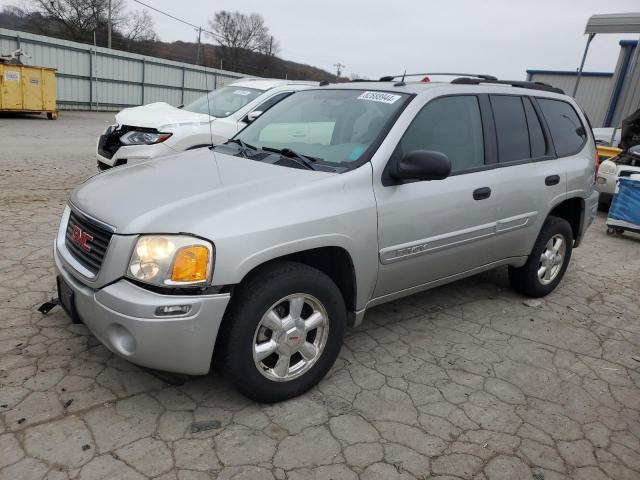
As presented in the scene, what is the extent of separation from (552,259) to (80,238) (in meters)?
3.78

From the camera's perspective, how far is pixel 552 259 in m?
4.50

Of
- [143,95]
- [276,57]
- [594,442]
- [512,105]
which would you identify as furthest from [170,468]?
[276,57]

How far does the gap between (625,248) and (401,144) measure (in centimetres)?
524

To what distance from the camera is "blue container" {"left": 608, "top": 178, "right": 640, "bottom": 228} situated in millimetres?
7066

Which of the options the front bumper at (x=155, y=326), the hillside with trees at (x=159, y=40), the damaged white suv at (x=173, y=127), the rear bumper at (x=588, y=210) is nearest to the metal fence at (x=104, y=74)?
the hillside with trees at (x=159, y=40)

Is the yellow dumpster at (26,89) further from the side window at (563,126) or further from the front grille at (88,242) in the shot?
the side window at (563,126)

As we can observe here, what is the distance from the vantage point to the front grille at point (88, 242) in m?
2.50

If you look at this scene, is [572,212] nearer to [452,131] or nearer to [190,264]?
[452,131]

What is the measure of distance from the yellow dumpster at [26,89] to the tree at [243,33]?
28.7 m

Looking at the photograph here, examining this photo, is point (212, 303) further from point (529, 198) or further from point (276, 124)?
point (529, 198)

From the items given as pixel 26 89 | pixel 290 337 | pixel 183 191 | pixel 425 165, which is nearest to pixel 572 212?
pixel 425 165

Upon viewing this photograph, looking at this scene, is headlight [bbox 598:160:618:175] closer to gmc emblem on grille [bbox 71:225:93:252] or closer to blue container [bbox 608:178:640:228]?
blue container [bbox 608:178:640:228]

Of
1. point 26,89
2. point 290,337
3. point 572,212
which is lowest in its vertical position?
point 290,337

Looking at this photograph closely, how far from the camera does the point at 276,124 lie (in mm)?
3738
